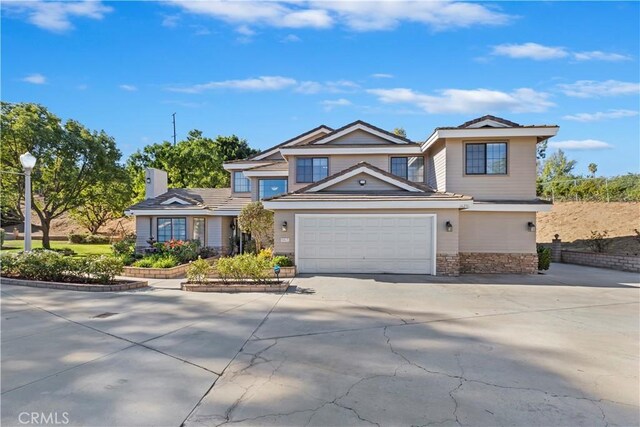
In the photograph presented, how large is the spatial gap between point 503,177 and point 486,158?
102 cm

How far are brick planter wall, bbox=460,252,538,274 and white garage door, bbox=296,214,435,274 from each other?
2392 millimetres

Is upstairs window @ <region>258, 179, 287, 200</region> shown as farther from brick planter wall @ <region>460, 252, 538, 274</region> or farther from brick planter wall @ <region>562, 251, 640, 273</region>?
brick planter wall @ <region>562, 251, 640, 273</region>

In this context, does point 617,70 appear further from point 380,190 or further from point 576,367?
point 576,367

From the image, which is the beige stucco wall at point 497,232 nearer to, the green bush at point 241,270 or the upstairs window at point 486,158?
the upstairs window at point 486,158

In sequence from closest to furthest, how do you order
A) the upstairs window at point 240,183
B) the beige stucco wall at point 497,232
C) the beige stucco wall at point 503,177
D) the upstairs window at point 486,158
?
the beige stucco wall at point 497,232, the beige stucco wall at point 503,177, the upstairs window at point 486,158, the upstairs window at point 240,183

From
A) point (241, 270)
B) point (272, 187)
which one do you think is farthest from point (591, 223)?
point (241, 270)

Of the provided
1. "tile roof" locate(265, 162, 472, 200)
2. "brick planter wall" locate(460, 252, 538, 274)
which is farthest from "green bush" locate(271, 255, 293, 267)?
"brick planter wall" locate(460, 252, 538, 274)

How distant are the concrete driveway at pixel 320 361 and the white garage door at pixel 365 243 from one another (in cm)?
402

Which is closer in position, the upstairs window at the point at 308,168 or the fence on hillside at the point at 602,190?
the upstairs window at the point at 308,168

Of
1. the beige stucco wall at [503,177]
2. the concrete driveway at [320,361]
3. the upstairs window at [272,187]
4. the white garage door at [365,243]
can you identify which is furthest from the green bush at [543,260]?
the upstairs window at [272,187]

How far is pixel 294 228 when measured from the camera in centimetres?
1320

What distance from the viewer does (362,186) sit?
1398cm

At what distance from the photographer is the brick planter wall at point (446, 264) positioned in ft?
41.7

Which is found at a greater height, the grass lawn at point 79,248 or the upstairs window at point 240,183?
the upstairs window at point 240,183
